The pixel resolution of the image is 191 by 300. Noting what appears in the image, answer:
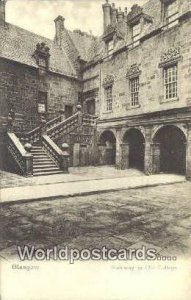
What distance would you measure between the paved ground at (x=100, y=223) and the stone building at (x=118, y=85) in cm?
610

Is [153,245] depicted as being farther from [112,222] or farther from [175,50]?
[175,50]

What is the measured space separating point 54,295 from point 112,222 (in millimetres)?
2259

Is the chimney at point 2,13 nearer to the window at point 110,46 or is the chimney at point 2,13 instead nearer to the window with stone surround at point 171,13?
the window at point 110,46

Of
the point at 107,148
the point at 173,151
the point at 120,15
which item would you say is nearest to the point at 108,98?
the point at 107,148

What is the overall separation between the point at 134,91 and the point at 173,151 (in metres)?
4.11

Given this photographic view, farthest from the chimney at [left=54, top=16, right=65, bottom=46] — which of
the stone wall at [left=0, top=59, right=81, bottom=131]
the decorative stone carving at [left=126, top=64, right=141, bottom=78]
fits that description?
the decorative stone carving at [left=126, top=64, right=141, bottom=78]

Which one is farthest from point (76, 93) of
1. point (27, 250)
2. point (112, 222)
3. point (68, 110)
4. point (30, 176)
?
point (27, 250)

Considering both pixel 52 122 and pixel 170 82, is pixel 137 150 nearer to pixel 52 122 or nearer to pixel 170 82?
pixel 52 122

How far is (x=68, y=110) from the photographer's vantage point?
19922 mm

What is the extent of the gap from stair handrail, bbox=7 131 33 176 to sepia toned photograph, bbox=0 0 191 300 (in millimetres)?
46

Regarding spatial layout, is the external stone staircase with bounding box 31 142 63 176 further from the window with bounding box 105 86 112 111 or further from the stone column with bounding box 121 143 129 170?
the window with bounding box 105 86 112 111

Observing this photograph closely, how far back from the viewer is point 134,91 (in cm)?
1552

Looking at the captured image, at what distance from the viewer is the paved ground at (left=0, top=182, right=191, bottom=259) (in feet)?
13.5

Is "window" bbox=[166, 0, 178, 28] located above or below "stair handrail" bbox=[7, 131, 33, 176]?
above
